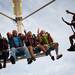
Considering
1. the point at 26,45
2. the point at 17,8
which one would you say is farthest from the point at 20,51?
the point at 17,8

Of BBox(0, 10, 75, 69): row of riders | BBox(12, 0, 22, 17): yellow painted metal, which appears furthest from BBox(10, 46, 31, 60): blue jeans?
BBox(12, 0, 22, 17): yellow painted metal

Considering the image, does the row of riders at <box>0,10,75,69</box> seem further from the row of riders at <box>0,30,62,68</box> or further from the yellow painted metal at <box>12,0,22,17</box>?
the yellow painted metal at <box>12,0,22,17</box>

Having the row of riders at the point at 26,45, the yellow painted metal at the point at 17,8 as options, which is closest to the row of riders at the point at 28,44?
the row of riders at the point at 26,45

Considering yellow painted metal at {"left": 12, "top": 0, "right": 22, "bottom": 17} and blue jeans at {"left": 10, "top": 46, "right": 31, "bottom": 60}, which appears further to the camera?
yellow painted metal at {"left": 12, "top": 0, "right": 22, "bottom": 17}

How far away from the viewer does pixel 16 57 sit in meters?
35.0

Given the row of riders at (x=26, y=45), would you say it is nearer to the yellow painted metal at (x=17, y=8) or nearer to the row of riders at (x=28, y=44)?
the row of riders at (x=28, y=44)

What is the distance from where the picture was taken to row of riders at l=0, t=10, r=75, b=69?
34.2 meters

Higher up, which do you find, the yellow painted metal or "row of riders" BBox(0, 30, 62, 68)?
the yellow painted metal

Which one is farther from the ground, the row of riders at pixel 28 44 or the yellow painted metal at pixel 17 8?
the yellow painted metal at pixel 17 8

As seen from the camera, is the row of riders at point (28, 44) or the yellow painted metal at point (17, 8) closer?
the row of riders at point (28, 44)

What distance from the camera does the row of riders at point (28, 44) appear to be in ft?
112

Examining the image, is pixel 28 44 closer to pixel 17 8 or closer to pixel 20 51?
pixel 20 51

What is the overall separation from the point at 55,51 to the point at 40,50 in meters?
0.97

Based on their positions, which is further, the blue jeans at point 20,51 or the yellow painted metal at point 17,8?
the yellow painted metal at point 17,8
